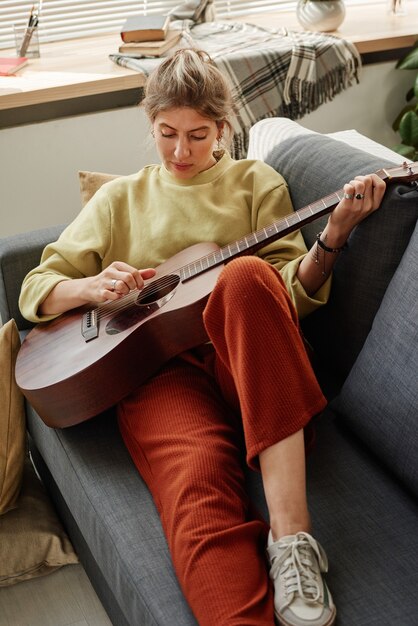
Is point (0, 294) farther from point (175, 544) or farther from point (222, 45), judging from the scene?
point (222, 45)

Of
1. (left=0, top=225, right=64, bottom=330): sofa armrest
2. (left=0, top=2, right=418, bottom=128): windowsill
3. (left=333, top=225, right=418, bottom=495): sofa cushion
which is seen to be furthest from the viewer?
(left=0, top=2, right=418, bottom=128): windowsill

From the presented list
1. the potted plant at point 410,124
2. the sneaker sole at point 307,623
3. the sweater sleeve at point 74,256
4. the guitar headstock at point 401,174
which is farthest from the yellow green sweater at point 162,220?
the potted plant at point 410,124

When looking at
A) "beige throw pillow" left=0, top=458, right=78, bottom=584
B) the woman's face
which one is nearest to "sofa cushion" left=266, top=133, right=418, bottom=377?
the woman's face

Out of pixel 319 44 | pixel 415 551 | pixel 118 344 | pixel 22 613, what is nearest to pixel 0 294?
pixel 118 344

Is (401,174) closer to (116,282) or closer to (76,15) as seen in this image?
(116,282)

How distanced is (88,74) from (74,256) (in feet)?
Answer: 3.46

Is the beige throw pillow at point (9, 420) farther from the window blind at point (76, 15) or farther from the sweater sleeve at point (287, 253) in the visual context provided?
the window blind at point (76, 15)

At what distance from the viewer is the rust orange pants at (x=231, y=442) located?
4.00ft

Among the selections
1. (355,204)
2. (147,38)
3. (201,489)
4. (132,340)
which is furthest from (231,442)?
(147,38)

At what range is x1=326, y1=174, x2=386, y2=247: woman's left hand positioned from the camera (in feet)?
4.95

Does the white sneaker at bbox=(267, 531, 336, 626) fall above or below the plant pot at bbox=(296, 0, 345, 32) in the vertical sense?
below

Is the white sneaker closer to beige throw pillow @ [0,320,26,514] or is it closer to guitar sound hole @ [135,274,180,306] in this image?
guitar sound hole @ [135,274,180,306]

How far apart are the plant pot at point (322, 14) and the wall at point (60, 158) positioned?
288 mm

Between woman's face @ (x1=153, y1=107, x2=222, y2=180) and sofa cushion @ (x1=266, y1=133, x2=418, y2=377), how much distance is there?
0.69 ft
